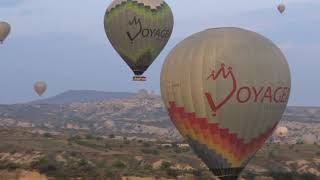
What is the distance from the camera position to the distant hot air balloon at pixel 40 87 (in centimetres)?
12168

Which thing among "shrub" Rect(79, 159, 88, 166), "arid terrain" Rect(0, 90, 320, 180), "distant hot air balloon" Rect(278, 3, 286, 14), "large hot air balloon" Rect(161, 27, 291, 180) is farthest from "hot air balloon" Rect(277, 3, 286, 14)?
"large hot air balloon" Rect(161, 27, 291, 180)

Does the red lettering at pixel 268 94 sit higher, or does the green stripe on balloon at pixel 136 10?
the green stripe on balloon at pixel 136 10

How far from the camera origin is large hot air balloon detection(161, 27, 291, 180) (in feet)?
130

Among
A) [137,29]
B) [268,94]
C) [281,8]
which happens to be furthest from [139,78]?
[281,8]

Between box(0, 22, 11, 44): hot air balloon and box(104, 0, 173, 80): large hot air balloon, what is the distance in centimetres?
2843

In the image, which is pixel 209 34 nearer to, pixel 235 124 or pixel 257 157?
pixel 235 124

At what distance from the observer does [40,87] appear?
412 ft

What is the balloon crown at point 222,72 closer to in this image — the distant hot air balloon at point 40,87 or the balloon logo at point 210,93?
the balloon logo at point 210,93

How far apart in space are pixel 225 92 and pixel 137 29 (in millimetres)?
30317

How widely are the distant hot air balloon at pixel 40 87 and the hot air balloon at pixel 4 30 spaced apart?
2519cm

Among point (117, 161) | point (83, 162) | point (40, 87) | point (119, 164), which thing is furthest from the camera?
point (40, 87)

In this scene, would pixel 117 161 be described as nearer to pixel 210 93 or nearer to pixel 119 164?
pixel 119 164

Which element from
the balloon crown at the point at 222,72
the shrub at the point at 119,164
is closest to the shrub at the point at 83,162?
the shrub at the point at 119,164

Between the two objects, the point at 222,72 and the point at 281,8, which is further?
the point at 281,8
